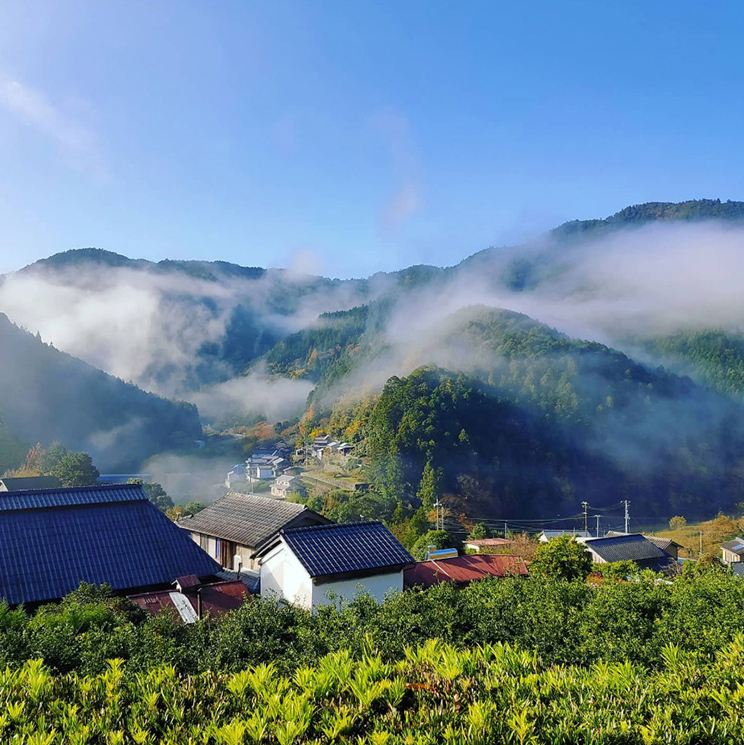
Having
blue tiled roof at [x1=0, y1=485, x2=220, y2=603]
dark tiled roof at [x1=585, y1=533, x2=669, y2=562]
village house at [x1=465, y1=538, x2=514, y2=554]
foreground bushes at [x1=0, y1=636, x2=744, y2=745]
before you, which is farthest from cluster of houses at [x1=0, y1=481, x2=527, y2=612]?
dark tiled roof at [x1=585, y1=533, x2=669, y2=562]

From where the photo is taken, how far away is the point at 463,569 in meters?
17.7

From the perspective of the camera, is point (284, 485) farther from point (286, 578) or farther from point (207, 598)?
point (207, 598)

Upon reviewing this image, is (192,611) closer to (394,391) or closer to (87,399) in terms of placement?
(394,391)

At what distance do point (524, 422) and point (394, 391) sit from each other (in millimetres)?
24338

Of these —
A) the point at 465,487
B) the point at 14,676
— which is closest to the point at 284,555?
the point at 14,676

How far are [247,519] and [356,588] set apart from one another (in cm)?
716

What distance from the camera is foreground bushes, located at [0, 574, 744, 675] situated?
512 cm

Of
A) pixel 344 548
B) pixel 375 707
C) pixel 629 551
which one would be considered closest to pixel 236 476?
pixel 629 551

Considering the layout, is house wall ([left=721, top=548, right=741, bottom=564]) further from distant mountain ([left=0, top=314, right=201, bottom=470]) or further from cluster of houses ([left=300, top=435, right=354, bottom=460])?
distant mountain ([left=0, top=314, right=201, bottom=470])

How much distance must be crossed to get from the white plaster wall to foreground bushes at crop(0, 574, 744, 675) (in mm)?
4153

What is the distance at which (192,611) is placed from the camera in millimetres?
11359

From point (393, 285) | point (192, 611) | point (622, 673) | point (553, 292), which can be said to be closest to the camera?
point (622, 673)

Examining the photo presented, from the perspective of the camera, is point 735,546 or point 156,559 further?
point 735,546

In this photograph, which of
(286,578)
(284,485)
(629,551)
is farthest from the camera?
(284,485)
